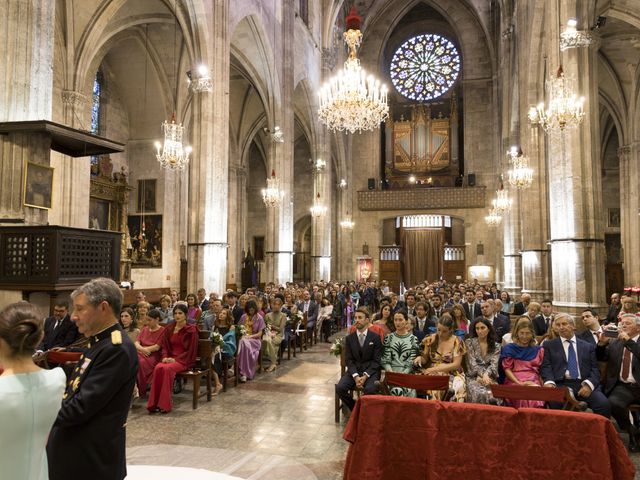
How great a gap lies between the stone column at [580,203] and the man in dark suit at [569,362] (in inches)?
192

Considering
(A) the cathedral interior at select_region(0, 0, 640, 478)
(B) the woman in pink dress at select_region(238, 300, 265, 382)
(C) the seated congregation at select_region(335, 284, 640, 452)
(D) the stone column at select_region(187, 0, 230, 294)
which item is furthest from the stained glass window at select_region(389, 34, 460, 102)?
(C) the seated congregation at select_region(335, 284, 640, 452)

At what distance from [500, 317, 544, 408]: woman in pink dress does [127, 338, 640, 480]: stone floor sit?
1.16 metres

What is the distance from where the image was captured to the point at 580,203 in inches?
373

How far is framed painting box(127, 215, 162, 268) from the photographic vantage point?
20500 millimetres

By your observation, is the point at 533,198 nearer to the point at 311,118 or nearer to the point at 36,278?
the point at 311,118

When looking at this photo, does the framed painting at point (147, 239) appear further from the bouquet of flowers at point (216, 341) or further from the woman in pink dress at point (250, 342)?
the bouquet of flowers at point (216, 341)

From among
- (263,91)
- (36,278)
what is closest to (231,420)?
(36,278)

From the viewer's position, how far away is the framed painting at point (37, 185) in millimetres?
6492

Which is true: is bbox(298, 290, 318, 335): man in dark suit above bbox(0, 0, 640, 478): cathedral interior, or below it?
below

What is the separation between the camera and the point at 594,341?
228 inches

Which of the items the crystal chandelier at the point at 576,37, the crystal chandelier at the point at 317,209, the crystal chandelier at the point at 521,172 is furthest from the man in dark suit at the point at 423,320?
the crystal chandelier at the point at 317,209

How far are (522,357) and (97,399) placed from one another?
4252 mm

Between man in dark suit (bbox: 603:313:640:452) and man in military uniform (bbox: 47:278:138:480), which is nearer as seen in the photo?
man in military uniform (bbox: 47:278:138:480)

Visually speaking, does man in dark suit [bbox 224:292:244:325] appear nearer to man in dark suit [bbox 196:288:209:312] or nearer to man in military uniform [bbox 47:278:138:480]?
man in dark suit [bbox 196:288:209:312]
